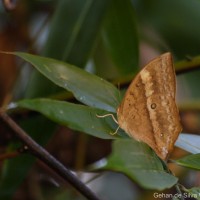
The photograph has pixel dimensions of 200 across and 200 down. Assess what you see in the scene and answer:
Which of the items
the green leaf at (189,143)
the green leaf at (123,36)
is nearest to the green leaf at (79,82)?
the green leaf at (189,143)

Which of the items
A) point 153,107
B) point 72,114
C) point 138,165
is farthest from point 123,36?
point 138,165

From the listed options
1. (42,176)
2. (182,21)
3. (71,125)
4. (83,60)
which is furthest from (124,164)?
(42,176)

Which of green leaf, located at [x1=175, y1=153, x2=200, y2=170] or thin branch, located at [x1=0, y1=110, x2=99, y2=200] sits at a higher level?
green leaf, located at [x1=175, y1=153, x2=200, y2=170]

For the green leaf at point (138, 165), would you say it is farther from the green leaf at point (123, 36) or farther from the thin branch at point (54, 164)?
the green leaf at point (123, 36)

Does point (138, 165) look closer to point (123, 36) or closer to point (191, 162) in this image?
point (191, 162)

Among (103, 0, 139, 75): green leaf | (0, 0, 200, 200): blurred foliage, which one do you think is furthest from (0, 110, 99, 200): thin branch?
(103, 0, 139, 75): green leaf

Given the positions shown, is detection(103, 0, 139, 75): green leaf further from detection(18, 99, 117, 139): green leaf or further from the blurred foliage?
detection(18, 99, 117, 139): green leaf

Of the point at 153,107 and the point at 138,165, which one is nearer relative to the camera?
the point at 138,165

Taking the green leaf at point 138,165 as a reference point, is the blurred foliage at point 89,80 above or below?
below
